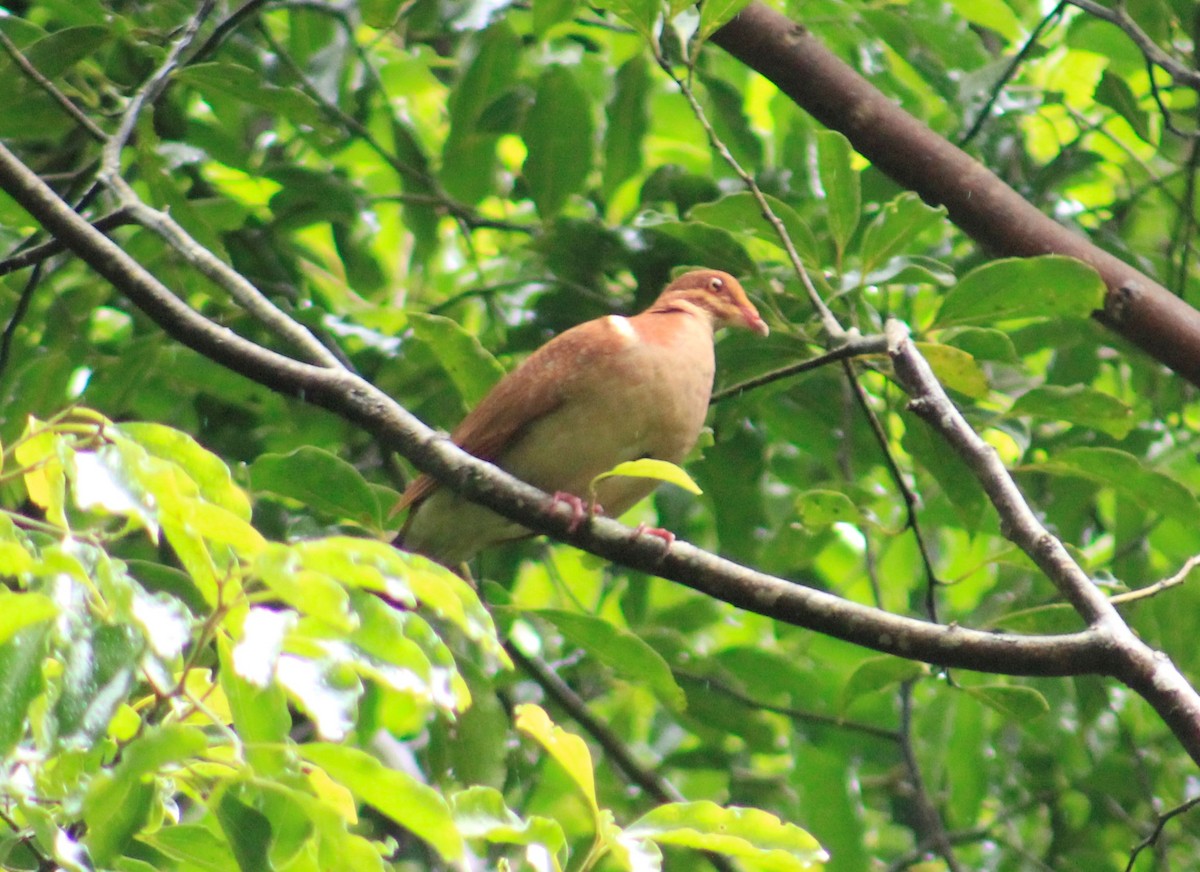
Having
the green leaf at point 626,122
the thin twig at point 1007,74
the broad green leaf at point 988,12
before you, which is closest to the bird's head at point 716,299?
the green leaf at point 626,122

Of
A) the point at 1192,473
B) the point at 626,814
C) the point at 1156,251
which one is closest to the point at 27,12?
the point at 626,814

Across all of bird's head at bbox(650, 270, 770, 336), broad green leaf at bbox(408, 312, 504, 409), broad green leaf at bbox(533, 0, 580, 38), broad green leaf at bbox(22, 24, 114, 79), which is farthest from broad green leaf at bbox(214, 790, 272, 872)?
bird's head at bbox(650, 270, 770, 336)

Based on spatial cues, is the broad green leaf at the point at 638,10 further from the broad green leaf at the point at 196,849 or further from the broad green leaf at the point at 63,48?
the broad green leaf at the point at 196,849

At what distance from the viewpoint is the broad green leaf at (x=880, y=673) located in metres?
3.61

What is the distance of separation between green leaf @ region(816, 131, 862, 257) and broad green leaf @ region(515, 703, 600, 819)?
2.17 meters

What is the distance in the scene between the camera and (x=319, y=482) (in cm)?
334

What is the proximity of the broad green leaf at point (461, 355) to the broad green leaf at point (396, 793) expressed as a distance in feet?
6.66

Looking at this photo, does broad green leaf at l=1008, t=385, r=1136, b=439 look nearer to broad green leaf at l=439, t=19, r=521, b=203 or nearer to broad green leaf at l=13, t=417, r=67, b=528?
broad green leaf at l=439, t=19, r=521, b=203

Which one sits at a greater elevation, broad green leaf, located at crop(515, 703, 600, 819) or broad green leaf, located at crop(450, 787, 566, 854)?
broad green leaf, located at crop(515, 703, 600, 819)

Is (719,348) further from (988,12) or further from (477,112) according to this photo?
(988,12)

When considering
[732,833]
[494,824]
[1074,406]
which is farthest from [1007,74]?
[494,824]

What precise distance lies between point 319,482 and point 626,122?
211cm

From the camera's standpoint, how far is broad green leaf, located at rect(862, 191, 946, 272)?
361cm

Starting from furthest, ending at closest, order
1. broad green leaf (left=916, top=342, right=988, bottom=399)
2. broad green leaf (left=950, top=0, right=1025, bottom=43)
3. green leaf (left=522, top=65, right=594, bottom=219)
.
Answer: broad green leaf (left=950, top=0, right=1025, bottom=43)
green leaf (left=522, top=65, right=594, bottom=219)
broad green leaf (left=916, top=342, right=988, bottom=399)
